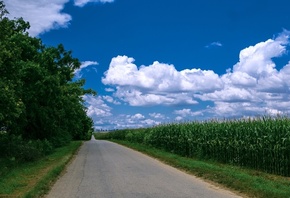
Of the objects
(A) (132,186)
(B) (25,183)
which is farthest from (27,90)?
(A) (132,186)

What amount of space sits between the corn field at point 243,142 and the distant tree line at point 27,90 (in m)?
11.1

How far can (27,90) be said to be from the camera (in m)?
27.5

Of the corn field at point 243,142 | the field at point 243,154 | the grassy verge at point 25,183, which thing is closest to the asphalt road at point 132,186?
the grassy verge at point 25,183

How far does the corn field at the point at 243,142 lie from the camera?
58.2 ft

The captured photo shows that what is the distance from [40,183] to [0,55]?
727cm

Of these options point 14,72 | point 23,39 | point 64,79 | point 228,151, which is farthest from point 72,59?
point 228,151

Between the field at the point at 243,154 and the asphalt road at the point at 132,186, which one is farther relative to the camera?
the field at the point at 243,154

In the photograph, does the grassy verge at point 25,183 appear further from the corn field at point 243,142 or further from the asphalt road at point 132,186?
the corn field at point 243,142

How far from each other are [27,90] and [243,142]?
1627 centimetres

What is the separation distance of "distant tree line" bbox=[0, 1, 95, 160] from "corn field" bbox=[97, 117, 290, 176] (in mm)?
11105

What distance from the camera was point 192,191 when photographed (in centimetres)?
1127

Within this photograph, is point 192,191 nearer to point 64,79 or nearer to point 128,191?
point 128,191

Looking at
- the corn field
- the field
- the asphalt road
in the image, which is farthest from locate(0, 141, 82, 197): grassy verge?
the corn field

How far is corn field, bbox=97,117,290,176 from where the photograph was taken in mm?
17734
